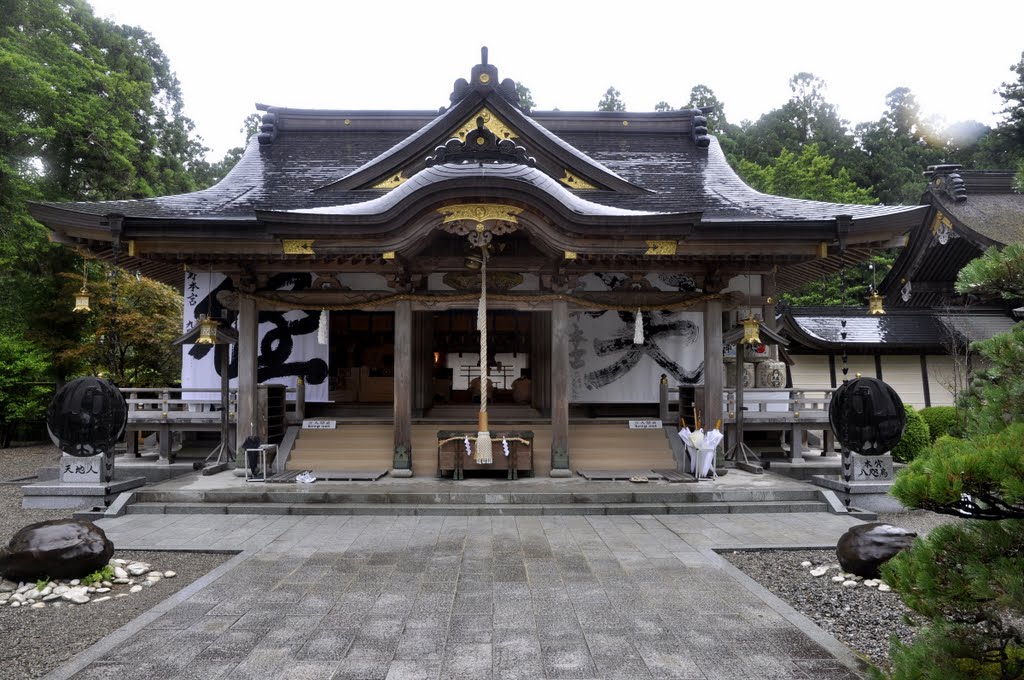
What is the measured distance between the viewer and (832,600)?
523cm

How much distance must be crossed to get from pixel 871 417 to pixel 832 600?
4344 mm

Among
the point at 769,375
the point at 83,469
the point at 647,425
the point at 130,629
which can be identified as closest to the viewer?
the point at 130,629

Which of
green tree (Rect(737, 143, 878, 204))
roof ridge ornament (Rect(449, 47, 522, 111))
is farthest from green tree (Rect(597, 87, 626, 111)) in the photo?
roof ridge ornament (Rect(449, 47, 522, 111))

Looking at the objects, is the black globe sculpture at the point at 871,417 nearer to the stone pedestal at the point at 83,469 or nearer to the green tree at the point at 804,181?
the stone pedestal at the point at 83,469

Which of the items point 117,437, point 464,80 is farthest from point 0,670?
point 464,80

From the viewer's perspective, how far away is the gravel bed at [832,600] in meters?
4.42

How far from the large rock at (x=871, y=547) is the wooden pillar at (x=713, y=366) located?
16.0 ft

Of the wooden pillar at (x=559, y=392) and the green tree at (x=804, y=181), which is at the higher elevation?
the green tree at (x=804, y=181)

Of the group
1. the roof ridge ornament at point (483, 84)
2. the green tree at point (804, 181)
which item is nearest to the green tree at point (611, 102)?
the green tree at point (804, 181)

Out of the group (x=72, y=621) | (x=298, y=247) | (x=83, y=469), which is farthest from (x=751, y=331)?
(x=83, y=469)

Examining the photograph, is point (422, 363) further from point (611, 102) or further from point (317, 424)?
point (611, 102)

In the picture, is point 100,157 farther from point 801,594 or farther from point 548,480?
point 801,594

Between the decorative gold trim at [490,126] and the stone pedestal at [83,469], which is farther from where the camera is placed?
the decorative gold trim at [490,126]

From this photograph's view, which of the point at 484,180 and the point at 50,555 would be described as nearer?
the point at 50,555
